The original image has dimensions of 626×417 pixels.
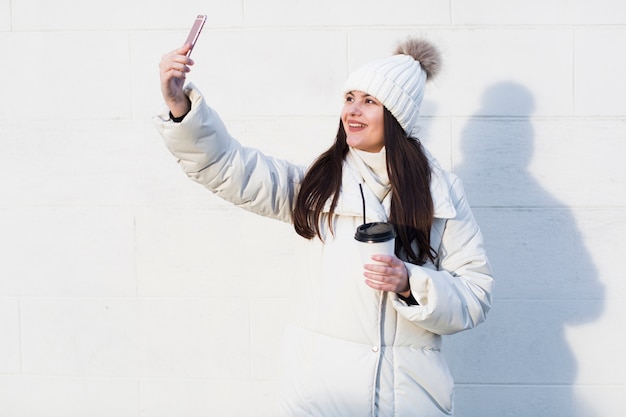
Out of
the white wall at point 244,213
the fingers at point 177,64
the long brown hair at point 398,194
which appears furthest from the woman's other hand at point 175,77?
the white wall at point 244,213

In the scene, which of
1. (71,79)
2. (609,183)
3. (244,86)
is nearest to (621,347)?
(609,183)

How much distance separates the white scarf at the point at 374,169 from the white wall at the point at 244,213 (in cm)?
97

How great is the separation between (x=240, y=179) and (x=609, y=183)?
1.90 metres

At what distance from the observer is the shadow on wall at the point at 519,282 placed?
11.4 feet

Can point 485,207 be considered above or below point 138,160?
below

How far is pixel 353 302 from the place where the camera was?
7.73ft

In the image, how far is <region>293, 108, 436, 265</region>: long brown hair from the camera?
2.41 meters

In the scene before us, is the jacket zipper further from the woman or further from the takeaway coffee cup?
the takeaway coffee cup

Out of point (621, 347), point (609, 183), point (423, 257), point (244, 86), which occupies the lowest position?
point (621, 347)

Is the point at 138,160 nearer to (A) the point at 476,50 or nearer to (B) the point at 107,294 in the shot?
(B) the point at 107,294

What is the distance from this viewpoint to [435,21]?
11.2 ft

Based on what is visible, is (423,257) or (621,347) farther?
(621,347)

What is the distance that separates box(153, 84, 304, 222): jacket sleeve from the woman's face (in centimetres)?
24

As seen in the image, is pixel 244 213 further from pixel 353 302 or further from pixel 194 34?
pixel 194 34
